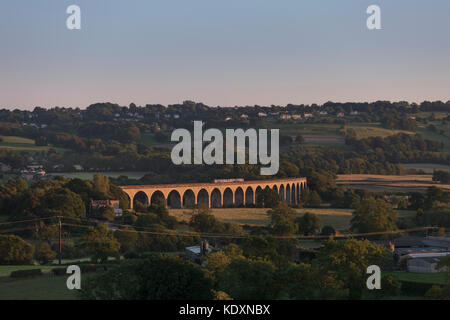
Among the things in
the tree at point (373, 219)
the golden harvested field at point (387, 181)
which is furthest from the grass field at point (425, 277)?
the golden harvested field at point (387, 181)

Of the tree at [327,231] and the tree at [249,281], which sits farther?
the tree at [327,231]

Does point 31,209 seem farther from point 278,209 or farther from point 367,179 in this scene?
point 367,179

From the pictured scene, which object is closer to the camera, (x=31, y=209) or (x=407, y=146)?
(x=31, y=209)

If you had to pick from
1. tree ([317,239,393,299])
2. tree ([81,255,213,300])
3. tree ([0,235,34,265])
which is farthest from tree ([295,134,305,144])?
tree ([81,255,213,300])

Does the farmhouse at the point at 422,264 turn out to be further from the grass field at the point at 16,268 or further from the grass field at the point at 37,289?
the grass field at the point at 16,268

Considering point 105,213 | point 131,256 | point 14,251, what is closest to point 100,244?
point 131,256

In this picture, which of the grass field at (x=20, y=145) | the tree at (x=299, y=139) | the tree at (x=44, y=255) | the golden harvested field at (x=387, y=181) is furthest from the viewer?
the tree at (x=299, y=139)

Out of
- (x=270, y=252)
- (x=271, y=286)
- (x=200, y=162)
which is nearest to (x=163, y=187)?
(x=200, y=162)
